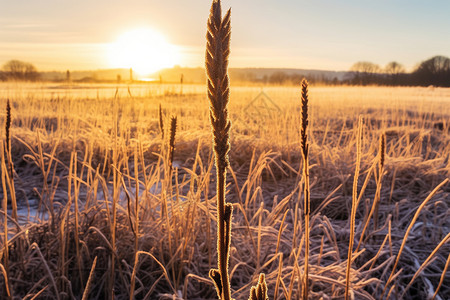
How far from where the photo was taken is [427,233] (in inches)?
94.0

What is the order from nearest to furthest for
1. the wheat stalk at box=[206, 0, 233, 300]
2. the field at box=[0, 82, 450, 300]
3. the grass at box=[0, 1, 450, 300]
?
the wheat stalk at box=[206, 0, 233, 300] → the grass at box=[0, 1, 450, 300] → the field at box=[0, 82, 450, 300]

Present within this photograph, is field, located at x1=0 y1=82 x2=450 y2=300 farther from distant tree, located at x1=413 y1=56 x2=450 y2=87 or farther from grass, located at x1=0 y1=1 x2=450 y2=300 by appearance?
distant tree, located at x1=413 y1=56 x2=450 y2=87

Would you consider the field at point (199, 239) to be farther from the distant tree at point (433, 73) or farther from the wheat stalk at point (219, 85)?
the distant tree at point (433, 73)

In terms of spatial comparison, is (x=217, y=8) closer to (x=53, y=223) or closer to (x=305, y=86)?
(x=305, y=86)

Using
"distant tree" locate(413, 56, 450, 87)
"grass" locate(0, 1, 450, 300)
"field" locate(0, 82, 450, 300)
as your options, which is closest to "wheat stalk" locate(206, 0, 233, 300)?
"grass" locate(0, 1, 450, 300)

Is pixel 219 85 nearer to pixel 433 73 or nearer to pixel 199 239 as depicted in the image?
pixel 199 239

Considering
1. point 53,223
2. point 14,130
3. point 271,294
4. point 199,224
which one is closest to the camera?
point 271,294

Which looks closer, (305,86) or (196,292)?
(305,86)

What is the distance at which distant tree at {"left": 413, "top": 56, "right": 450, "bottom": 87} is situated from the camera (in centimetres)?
3578

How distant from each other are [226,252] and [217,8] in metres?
0.19

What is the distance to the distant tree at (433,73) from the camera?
3578cm

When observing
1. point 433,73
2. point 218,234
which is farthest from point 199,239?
point 433,73

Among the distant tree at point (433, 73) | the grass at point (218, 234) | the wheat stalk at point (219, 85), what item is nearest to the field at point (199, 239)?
the grass at point (218, 234)

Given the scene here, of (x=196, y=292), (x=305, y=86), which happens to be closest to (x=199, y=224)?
(x=196, y=292)
